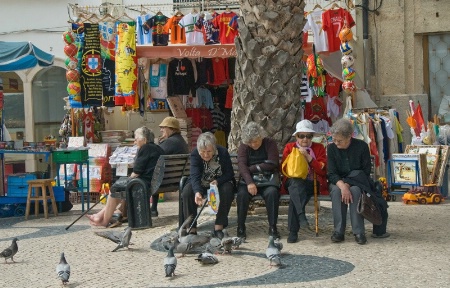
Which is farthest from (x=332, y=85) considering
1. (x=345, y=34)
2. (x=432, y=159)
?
(x=432, y=159)

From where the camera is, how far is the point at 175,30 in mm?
15320

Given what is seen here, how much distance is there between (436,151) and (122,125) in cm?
697

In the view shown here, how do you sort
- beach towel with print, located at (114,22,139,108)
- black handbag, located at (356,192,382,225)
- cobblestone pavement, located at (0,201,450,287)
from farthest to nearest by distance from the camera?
1. beach towel with print, located at (114,22,139,108)
2. black handbag, located at (356,192,382,225)
3. cobblestone pavement, located at (0,201,450,287)

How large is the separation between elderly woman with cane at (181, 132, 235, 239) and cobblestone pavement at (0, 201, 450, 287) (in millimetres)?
465

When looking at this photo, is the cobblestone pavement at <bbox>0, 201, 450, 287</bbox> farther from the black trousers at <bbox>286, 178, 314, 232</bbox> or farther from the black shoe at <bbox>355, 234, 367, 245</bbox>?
the black trousers at <bbox>286, 178, 314, 232</bbox>

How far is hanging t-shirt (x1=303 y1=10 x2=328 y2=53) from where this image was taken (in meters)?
15.2

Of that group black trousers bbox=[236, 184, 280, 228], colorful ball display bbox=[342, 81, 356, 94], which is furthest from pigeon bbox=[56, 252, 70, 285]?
colorful ball display bbox=[342, 81, 356, 94]

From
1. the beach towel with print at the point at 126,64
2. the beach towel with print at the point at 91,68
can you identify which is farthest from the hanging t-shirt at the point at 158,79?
the beach towel with print at the point at 91,68

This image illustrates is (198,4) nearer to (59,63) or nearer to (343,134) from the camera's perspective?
(59,63)

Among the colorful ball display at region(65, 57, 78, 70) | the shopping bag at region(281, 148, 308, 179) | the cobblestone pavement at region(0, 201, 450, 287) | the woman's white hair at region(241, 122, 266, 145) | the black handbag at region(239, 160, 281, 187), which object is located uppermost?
the colorful ball display at region(65, 57, 78, 70)

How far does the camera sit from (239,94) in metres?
11.3

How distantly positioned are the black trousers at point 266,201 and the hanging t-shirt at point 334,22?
20.3ft

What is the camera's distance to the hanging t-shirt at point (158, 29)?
604 inches

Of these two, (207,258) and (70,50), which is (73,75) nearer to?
(70,50)
